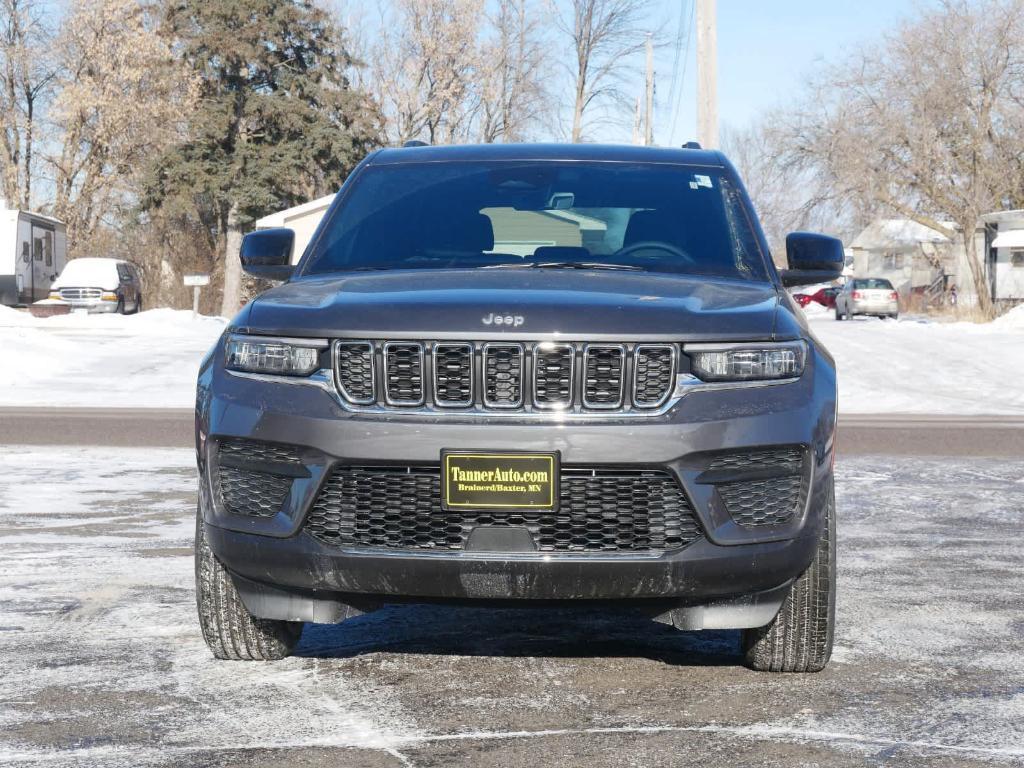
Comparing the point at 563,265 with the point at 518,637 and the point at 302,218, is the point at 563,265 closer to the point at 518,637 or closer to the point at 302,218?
the point at 518,637

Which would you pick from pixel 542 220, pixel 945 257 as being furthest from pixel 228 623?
pixel 945 257

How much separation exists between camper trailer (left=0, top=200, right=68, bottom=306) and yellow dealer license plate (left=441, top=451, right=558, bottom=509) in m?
40.6

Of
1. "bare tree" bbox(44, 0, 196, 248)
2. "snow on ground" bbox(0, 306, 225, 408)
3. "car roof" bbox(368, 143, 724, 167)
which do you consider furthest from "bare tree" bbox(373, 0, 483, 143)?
"car roof" bbox(368, 143, 724, 167)

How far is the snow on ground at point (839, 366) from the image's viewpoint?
62.5 feet

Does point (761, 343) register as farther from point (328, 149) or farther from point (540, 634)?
point (328, 149)

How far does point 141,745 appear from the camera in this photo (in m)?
4.08

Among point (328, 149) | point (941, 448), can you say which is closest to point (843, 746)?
point (941, 448)

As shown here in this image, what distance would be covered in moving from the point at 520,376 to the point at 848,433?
33.8ft

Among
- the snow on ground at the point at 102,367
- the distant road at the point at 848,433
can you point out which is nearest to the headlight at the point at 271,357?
the distant road at the point at 848,433

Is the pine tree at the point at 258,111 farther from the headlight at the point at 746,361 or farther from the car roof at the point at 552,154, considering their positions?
the headlight at the point at 746,361

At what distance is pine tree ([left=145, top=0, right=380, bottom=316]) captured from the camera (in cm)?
5075

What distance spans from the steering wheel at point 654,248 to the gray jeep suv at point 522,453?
2.50 feet

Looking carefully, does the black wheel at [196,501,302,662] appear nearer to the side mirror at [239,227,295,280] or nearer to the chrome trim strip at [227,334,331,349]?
the chrome trim strip at [227,334,331,349]

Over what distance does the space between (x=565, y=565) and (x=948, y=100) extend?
5198cm
